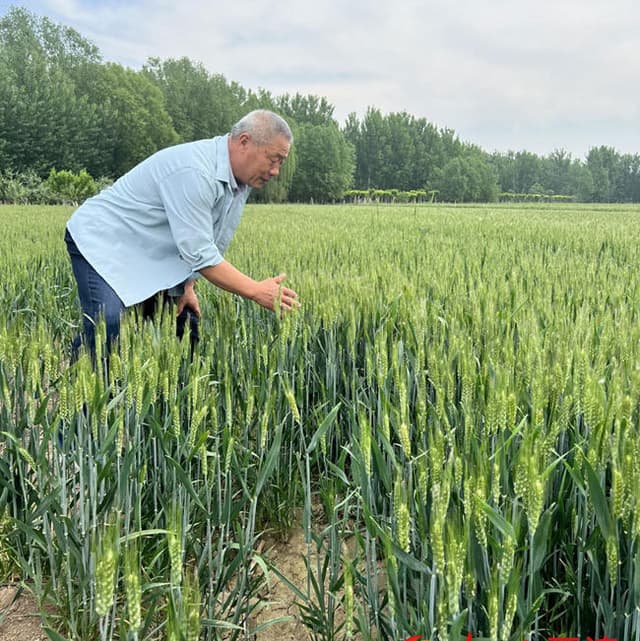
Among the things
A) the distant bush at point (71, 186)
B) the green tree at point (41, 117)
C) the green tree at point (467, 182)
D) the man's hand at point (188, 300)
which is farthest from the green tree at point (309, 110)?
the man's hand at point (188, 300)

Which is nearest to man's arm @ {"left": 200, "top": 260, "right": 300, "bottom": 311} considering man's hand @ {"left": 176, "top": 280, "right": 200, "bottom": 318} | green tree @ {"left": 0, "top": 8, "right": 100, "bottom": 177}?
man's hand @ {"left": 176, "top": 280, "right": 200, "bottom": 318}

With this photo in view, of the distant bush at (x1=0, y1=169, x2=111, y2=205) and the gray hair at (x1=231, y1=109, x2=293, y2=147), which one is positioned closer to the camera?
the gray hair at (x1=231, y1=109, x2=293, y2=147)

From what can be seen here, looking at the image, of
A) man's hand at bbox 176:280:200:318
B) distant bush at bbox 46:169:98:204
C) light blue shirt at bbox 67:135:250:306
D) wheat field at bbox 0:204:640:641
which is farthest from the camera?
distant bush at bbox 46:169:98:204

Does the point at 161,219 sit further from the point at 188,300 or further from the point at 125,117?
the point at 125,117

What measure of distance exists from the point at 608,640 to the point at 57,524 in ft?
3.74

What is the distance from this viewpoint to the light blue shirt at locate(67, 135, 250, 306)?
2328 mm

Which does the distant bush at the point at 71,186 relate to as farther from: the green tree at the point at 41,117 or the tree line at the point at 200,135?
the green tree at the point at 41,117

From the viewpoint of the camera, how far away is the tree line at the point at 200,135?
1448 inches

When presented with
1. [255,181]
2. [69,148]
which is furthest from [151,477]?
[69,148]

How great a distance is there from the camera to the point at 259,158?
2.37 metres

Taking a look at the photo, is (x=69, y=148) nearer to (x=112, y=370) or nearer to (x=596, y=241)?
A: (x=596, y=241)

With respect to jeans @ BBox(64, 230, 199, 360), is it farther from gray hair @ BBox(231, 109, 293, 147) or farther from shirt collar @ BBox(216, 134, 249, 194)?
gray hair @ BBox(231, 109, 293, 147)

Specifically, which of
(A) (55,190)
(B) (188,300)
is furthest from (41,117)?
(B) (188,300)

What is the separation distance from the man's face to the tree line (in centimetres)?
2827
